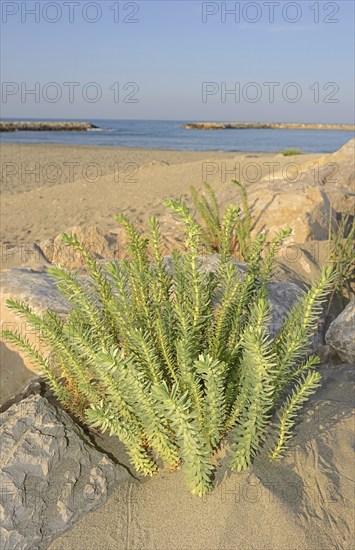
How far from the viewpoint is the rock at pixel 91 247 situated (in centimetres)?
479

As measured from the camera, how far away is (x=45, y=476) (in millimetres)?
1906

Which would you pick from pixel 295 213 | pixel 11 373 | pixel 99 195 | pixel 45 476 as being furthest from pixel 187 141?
pixel 45 476

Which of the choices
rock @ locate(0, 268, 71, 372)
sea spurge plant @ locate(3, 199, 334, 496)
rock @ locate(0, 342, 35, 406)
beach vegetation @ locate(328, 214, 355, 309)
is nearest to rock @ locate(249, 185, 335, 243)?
beach vegetation @ locate(328, 214, 355, 309)

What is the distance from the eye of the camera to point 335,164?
7699 mm

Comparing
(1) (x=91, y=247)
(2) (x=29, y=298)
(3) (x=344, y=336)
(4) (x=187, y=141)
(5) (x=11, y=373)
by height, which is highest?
(4) (x=187, y=141)

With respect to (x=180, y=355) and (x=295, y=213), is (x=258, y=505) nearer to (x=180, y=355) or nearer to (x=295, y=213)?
(x=180, y=355)

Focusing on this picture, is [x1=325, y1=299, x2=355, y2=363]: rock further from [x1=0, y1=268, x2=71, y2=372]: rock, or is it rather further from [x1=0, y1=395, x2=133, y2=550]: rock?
[x1=0, y1=395, x2=133, y2=550]: rock

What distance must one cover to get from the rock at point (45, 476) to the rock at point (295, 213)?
310 cm

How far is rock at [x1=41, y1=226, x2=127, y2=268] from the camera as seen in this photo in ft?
15.7

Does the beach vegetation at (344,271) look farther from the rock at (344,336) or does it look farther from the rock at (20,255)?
the rock at (20,255)

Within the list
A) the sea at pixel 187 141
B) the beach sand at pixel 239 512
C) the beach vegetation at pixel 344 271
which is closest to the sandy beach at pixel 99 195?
the beach vegetation at pixel 344 271

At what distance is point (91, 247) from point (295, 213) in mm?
2001

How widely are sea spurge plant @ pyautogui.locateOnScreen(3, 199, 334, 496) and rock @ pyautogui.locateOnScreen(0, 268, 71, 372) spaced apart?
900 mm

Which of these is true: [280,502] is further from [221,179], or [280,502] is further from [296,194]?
[221,179]
